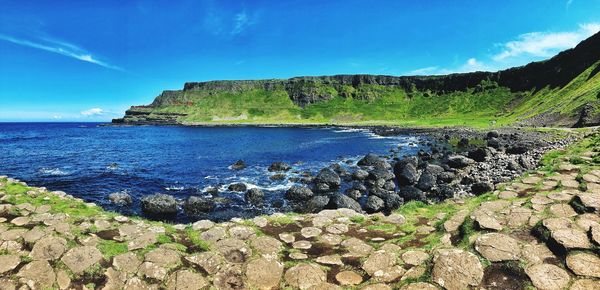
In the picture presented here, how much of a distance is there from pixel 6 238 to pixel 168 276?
4.40 meters

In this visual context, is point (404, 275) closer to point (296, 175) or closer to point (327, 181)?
point (327, 181)

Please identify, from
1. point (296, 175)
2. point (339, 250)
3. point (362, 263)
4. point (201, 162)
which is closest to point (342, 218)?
point (339, 250)

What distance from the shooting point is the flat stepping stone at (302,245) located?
29.5 feet

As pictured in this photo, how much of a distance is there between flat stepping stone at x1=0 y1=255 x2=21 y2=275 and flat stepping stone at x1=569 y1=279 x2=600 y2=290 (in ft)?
36.4

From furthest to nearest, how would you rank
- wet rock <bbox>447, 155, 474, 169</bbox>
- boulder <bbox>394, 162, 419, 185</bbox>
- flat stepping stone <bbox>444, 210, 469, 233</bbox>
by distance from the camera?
wet rock <bbox>447, 155, 474, 169</bbox>
boulder <bbox>394, 162, 419, 185</bbox>
flat stepping stone <bbox>444, 210, 469, 233</bbox>

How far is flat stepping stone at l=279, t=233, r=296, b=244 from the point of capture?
369 inches

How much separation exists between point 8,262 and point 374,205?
73.9ft

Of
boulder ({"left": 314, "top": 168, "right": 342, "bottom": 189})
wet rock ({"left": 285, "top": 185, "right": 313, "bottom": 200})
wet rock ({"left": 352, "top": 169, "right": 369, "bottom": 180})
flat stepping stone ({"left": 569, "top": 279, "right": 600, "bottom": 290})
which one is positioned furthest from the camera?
wet rock ({"left": 352, "top": 169, "right": 369, "bottom": 180})

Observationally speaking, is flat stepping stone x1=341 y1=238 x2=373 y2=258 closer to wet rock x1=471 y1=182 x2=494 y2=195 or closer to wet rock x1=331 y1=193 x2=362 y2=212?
wet rock x1=331 y1=193 x2=362 y2=212

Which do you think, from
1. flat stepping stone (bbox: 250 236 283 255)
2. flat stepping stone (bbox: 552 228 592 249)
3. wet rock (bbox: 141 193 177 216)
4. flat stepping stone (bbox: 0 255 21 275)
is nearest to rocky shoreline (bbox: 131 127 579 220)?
wet rock (bbox: 141 193 177 216)

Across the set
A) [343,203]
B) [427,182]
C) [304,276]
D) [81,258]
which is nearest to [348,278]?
[304,276]

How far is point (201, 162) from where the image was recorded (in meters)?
51.8

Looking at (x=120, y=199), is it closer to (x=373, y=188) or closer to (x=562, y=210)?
(x=373, y=188)

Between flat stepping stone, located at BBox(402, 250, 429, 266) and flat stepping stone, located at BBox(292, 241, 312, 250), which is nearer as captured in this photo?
flat stepping stone, located at BBox(402, 250, 429, 266)
